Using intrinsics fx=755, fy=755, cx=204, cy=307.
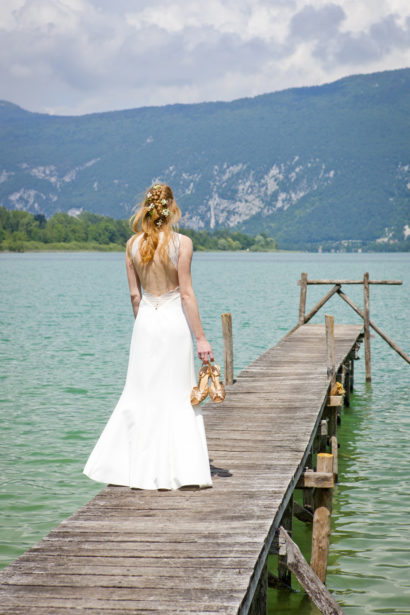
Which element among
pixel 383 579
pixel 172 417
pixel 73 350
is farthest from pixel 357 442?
pixel 73 350

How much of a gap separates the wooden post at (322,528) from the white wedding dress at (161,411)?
5.39 feet

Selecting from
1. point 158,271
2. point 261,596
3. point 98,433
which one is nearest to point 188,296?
point 158,271

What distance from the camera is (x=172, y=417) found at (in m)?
6.89

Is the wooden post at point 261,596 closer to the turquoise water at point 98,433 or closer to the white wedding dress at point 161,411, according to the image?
the white wedding dress at point 161,411

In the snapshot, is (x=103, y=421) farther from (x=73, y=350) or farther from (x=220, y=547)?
(x=73, y=350)

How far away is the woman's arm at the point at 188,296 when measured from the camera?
6.73 m

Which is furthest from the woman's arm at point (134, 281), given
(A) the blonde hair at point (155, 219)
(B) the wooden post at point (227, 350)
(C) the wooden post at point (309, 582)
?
(B) the wooden post at point (227, 350)

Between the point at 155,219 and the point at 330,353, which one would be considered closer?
the point at 155,219

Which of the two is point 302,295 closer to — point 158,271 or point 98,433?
point 98,433

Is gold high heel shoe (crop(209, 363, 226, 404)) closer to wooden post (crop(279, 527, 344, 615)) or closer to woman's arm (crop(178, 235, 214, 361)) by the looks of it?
woman's arm (crop(178, 235, 214, 361))

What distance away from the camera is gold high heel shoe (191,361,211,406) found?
6844mm

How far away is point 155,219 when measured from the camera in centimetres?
688

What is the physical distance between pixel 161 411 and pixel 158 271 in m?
1.28

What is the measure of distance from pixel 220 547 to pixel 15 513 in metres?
5.82
